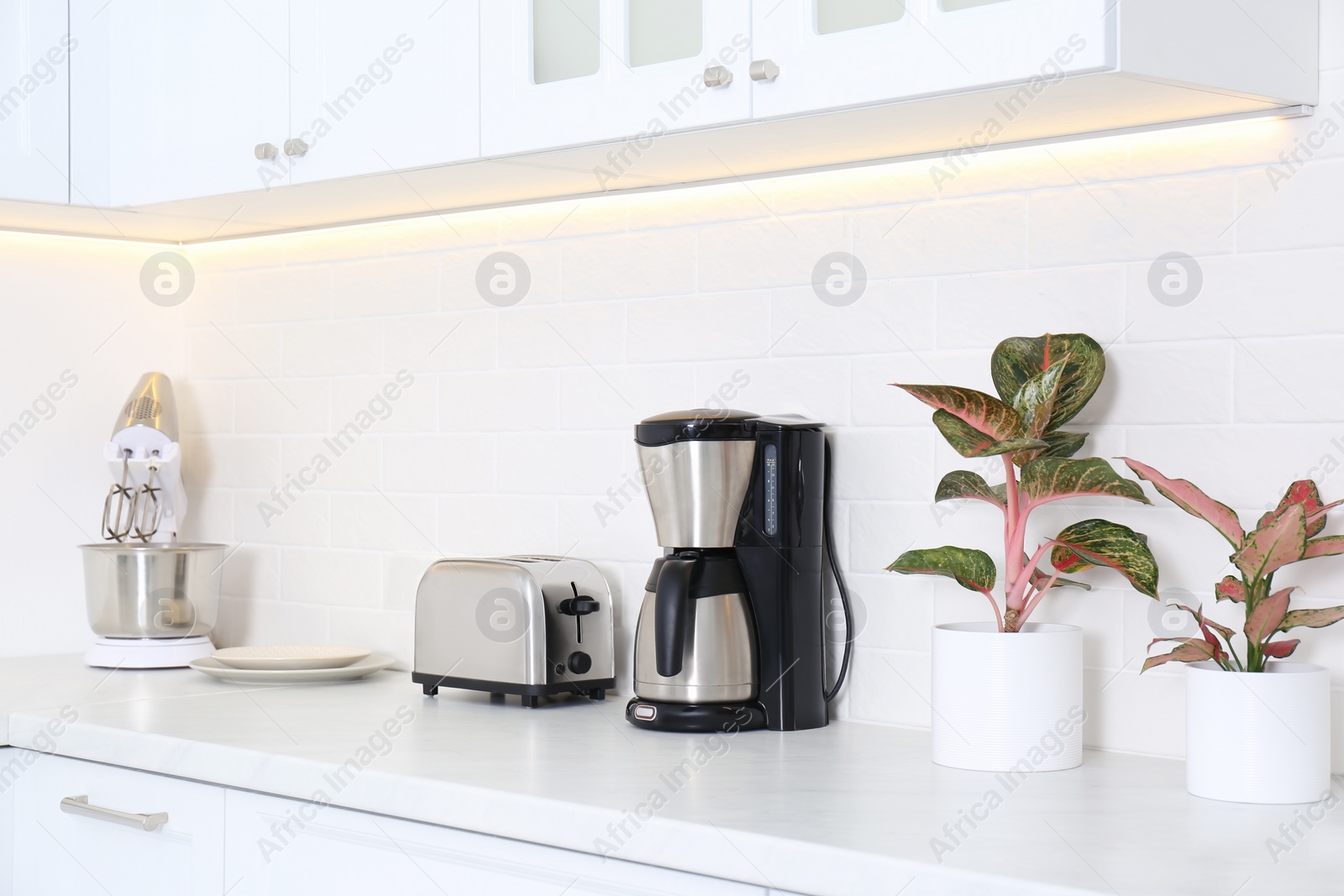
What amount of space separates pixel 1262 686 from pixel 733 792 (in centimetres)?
49

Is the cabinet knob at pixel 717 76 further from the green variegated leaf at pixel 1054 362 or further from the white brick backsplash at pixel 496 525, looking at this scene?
the white brick backsplash at pixel 496 525

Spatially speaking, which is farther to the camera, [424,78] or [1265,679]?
[424,78]

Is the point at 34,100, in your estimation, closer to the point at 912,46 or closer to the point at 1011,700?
the point at 912,46

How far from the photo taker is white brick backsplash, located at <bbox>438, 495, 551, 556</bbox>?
2.01 m

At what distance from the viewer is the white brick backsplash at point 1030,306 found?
4.98 ft

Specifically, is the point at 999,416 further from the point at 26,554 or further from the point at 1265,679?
the point at 26,554

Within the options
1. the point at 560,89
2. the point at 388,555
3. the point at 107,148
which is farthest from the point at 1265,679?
the point at 107,148

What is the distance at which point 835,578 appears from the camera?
171 cm

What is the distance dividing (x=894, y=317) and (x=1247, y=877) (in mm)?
826

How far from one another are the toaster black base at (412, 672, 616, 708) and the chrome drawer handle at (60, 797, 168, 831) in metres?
0.39

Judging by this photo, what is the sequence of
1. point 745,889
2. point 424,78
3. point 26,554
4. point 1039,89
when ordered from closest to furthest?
point 745,889 < point 1039,89 < point 424,78 < point 26,554

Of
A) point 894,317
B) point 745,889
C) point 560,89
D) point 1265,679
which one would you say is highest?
point 560,89

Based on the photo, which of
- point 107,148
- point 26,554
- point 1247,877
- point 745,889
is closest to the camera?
point 1247,877

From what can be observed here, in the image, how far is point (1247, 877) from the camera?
1.02 m
